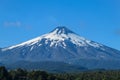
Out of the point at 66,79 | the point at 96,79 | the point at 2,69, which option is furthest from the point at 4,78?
the point at 96,79

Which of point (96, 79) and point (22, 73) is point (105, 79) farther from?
point (22, 73)

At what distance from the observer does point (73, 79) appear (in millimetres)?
113938

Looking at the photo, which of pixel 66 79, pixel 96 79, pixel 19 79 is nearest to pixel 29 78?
pixel 19 79

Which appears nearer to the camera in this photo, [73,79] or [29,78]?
[29,78]

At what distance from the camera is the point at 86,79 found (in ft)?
364

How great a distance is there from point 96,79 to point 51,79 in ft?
49.0

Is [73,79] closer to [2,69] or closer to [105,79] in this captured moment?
[105,79]

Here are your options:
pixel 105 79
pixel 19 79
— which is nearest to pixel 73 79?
pixel 105 79

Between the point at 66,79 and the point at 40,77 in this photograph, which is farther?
the point at 66,79

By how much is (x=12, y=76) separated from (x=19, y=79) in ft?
6.63

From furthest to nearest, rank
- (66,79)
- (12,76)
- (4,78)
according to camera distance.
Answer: (66,79)
(12,76)
(4,78)

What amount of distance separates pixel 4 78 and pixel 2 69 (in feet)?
10.1

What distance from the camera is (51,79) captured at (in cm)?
10131

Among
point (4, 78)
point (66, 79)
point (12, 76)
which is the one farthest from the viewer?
point (66, 79)
